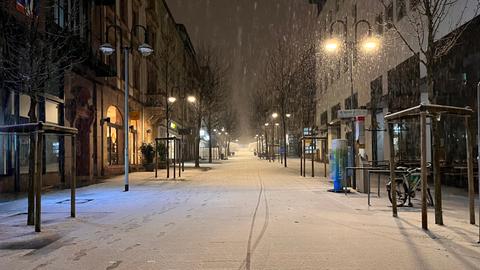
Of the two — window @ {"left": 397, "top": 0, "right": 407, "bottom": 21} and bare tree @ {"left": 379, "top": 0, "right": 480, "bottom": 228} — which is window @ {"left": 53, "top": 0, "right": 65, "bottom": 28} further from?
window @ {"left": 397, "top": 0, "right": 407, "bottom": 21}

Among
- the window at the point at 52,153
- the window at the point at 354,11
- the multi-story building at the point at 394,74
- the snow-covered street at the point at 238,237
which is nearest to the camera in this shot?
the snow-covered street at the point at 238,237

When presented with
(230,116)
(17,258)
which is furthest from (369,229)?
(230,116)

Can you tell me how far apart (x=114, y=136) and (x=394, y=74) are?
1637cm

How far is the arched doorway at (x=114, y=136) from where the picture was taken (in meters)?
29.0

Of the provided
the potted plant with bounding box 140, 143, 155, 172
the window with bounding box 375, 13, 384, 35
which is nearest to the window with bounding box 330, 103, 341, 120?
the window with bounding box 375, 13, 384, 35

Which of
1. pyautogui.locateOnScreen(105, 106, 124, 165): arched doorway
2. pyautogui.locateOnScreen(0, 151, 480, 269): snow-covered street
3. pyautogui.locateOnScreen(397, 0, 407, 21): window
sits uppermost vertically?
pyautogui.locateOnScreen(397, 0, 407, 21): window

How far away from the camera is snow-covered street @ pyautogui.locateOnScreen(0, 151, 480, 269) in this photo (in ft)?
22.5

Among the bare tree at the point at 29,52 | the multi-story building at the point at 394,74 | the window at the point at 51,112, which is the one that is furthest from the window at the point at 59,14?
the multi-story building at the point at 394,74

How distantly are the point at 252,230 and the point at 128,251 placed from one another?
2.51 m

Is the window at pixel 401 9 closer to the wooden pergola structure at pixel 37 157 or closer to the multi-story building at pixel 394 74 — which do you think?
the multi-story building at pixel 394 74

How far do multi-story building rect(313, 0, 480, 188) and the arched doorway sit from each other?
12.7 m

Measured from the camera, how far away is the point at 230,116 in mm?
83500

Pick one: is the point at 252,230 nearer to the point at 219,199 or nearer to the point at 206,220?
the point at 206,220

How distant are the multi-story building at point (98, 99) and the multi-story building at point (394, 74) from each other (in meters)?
11.5
